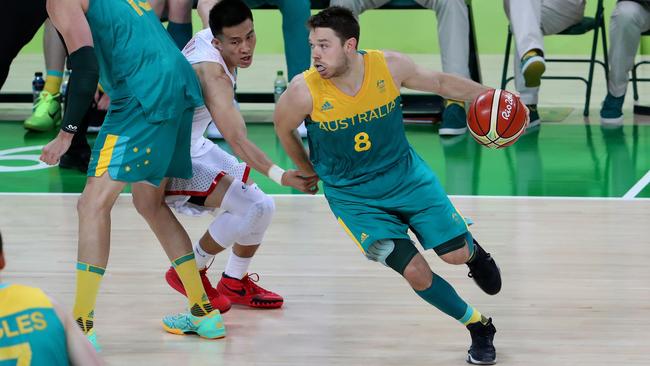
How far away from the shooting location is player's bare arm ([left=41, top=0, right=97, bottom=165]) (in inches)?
174

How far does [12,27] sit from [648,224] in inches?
143

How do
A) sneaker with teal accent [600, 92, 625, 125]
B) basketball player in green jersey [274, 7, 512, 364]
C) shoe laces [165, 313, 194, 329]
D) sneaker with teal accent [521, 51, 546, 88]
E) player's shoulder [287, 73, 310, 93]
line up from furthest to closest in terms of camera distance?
sneaker with teal accent [600, 92, 625, 125] < sneaker with teal accent [521, 51, 546, 88] < shoe laces [165, 313, 194, 329] < player's shoulder [287, 73, 310, 93] < basketball player in green jersey [274, 7, 512, 364]

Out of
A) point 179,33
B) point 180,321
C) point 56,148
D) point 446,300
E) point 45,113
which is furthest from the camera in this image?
point 45,113

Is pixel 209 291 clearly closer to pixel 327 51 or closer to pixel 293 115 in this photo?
pixel 293 115

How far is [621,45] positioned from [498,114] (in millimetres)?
5066

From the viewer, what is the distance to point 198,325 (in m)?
4.95

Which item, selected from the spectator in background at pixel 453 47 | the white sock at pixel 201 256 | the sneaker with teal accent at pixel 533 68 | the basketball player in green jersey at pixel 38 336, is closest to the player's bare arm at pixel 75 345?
the basketball player in green jersey at pixel 38 336

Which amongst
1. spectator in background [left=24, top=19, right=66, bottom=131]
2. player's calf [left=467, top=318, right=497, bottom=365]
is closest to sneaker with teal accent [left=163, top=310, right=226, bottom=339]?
player's calf [left=467, top=318, right=497, bottom=365]

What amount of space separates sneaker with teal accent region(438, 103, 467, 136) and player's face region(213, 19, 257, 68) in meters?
4.72

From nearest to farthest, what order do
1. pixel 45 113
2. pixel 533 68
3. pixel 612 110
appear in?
pixel 533 68 → pixel 45 113 → pixel 612 110

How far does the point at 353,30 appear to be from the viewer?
183 inches

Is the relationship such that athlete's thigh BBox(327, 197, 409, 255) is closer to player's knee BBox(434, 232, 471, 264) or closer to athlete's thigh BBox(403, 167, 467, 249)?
athlete's thigh BBox(403, 167, 467, 249)

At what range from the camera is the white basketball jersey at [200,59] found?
491 cm

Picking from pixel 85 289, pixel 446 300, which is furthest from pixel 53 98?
pixel 446 300
